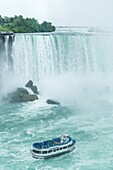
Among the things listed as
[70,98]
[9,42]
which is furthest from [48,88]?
[9,42]

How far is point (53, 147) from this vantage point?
21688 mm

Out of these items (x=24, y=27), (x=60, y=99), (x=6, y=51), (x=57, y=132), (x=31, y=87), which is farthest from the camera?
(x=24, y=27)

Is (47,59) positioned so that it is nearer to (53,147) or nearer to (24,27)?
(24,27)

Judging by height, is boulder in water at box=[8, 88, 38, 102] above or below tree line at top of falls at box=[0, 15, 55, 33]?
below

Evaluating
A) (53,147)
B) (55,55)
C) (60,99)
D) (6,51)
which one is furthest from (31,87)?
(53,147)

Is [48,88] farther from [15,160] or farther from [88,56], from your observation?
[15,160]

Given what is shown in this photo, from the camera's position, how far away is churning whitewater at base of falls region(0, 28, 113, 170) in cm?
2167

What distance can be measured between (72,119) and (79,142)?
15.1 ft

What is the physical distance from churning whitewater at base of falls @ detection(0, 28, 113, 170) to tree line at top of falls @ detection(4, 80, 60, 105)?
23.4 inches

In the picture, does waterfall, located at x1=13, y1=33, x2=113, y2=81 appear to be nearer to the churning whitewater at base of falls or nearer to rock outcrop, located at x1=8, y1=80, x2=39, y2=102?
the churning whitewater at base of falls

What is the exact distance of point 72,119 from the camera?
28.0 metres

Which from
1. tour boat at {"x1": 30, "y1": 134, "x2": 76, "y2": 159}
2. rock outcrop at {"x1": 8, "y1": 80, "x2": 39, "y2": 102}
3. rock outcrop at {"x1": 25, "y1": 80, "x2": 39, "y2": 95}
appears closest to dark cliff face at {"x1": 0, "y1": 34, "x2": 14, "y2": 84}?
rock outcrop at {"x1": 25, "y1": 80, "x2": 39, "y2": 95}

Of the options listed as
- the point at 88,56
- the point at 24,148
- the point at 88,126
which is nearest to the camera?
the point at 24,148

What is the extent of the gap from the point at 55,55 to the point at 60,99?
6.14 meters
